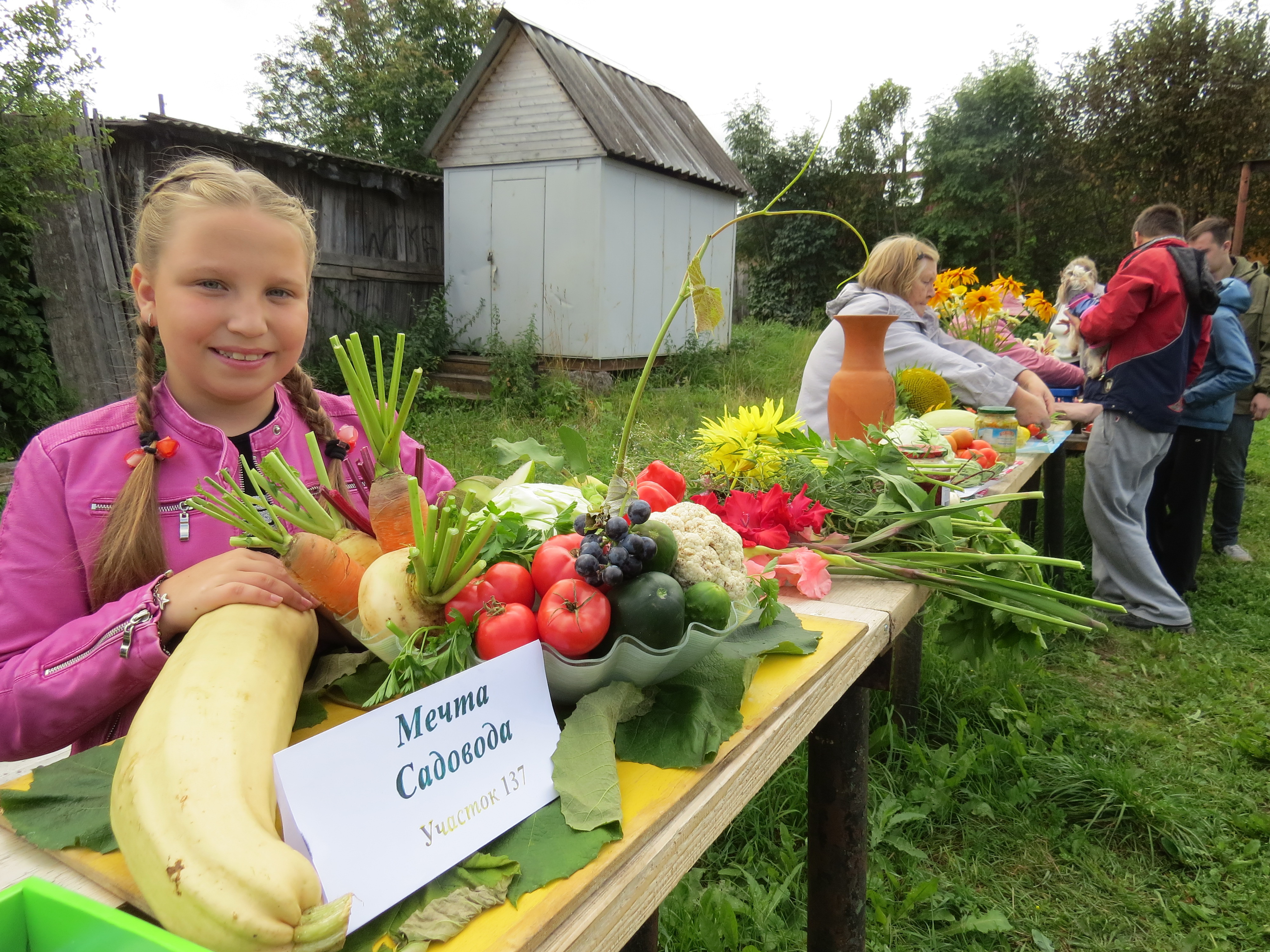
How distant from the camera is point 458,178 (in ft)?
31.8

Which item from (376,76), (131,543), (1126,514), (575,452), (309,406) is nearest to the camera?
(131,543)

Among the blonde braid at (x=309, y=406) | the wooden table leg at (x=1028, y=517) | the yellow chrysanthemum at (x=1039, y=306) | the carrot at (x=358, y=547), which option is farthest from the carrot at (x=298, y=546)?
the yellow chrysanthemum at (x=1039, y=306)

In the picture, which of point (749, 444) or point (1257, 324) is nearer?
point (749, 444)

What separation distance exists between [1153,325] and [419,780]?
163 inches

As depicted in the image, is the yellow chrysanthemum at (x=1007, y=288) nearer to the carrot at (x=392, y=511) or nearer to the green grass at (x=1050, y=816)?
the green grass at (x=1050, y=816)

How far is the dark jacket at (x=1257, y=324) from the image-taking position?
513 centimetres

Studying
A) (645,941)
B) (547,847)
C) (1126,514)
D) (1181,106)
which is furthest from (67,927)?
(1181,106)

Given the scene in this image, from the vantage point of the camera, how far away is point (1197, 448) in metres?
4.52

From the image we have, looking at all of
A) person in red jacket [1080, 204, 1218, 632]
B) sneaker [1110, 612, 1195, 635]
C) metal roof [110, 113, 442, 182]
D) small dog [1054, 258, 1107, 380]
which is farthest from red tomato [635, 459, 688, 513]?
metal roof [110, 113, 442, 182]

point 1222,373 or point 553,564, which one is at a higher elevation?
point 1222,373

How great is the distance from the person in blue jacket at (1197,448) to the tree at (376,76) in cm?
1791

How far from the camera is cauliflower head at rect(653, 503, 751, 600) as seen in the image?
3.09ft

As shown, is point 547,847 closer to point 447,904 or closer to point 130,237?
point 447,904

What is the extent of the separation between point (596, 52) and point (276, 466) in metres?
11.3
